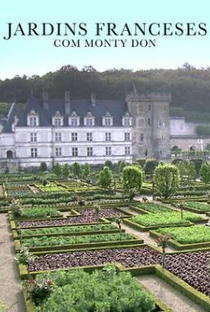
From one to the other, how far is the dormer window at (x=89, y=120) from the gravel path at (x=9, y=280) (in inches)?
1639

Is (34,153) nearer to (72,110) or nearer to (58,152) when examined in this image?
(58,152)

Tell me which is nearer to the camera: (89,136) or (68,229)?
(68,229)

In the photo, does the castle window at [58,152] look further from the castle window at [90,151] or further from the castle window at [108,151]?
the castle window at [108,151]

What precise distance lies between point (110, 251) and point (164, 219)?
5530 millimetres

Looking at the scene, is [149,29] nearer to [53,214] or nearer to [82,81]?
[53,214]

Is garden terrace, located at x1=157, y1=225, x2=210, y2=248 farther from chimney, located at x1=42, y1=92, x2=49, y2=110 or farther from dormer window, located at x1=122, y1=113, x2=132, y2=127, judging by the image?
chimney, located at x1=42, y1=92, x2=49, y2=110

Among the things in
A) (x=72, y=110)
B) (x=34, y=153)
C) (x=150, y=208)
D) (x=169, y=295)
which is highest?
(x=72, y=110)

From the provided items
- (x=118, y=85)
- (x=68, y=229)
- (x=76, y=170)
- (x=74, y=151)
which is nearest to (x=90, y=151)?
(x=74, y=151)

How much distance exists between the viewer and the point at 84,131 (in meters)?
58.1

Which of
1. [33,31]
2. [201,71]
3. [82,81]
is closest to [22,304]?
A: [33,31]

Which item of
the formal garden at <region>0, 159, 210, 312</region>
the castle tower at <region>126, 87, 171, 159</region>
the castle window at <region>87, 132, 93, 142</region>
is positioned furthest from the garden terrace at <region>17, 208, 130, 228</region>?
the castle tower at <region>126, 87, 171, 159</region>

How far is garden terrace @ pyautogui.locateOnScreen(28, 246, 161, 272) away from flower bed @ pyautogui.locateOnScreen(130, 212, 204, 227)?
12.8ft

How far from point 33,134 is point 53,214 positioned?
35701mm

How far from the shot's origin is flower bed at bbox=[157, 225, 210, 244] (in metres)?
15.1
